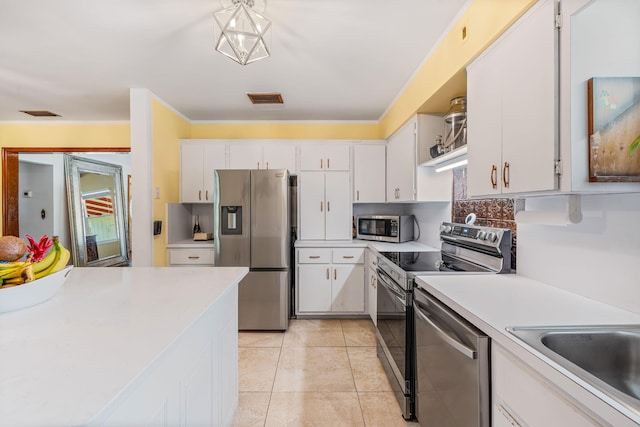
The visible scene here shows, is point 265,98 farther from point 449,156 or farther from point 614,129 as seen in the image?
point 614,129

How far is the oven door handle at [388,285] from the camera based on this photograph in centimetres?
192

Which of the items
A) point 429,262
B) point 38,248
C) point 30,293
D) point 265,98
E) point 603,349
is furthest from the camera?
point 265,98

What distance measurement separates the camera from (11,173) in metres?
4.04

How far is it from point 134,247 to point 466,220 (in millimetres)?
3017

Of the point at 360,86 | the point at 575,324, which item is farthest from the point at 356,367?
the point at 360,86

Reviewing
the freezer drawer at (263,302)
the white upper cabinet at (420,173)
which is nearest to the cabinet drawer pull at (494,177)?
the white upper cabinet at (420,173)

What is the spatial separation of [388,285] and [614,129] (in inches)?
60.4

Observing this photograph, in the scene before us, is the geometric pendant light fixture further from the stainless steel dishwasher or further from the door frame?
the door frame

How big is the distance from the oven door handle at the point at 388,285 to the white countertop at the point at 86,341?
1072 millimetres

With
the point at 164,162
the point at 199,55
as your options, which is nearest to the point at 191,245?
the point at 164,162

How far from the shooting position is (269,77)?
8.86ft

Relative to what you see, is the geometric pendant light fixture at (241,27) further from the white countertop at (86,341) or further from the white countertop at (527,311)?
the white countertop at (527,311)

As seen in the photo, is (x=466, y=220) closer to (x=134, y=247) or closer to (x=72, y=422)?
(x=72, y=422)

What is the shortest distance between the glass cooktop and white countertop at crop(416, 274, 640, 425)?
10.7 inches
